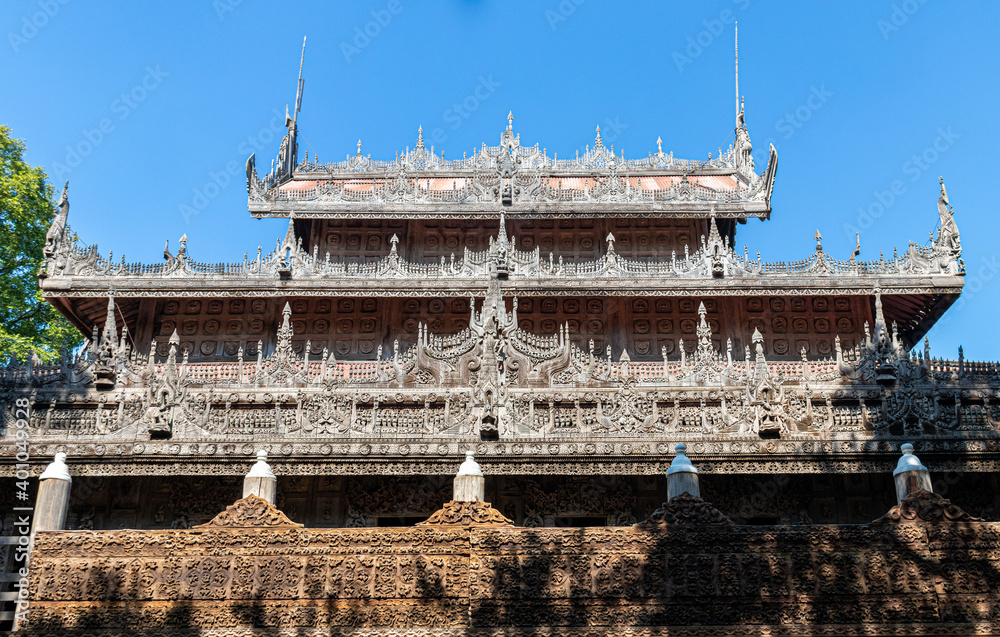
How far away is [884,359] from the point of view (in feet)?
57.9

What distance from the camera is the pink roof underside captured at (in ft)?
89.7

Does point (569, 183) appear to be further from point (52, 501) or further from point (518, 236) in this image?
point (52, 501)

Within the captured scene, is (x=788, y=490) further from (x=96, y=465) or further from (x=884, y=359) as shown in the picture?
(x=96, y=465)

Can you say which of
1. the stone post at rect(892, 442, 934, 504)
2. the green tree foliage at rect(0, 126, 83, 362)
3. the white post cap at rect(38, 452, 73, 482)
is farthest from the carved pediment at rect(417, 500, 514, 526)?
the green tree foliage at rect(0, 126, 83, 362)

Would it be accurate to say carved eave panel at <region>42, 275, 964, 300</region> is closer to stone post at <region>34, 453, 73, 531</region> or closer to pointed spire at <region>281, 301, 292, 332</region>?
pointed spire at <region>281, 301, 292, 332</region>

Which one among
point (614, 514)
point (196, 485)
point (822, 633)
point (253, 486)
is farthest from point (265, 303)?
point (822, 633)

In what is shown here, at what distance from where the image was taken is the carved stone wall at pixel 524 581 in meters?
9.49

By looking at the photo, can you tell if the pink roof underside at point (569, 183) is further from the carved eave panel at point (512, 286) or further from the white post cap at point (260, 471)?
the white post cap at point (260, 471)

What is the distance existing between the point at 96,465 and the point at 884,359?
14287 mm

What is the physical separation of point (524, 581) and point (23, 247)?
25053 millimetres

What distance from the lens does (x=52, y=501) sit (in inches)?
412

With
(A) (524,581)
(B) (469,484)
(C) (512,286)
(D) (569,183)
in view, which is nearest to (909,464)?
(A) (524,581)

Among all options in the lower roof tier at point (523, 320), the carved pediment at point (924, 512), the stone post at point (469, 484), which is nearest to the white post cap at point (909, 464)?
the carved pediment at point (924, 512)

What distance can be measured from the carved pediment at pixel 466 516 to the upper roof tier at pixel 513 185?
52.7 feet
